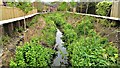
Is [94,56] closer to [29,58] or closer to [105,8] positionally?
[29,58]

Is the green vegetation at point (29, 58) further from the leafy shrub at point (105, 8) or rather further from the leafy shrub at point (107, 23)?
the leafy shrub at point (105, 8)

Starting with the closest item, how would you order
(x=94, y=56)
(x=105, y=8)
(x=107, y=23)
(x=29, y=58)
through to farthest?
(x=94, y=56)
(x=29, y=58)
(x=107, y=23)
(x=105, y=8)

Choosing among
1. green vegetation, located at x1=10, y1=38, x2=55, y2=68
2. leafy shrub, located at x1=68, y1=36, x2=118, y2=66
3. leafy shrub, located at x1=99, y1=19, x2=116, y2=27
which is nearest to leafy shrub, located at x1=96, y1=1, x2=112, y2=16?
leafy shrub, located at x1=99, y1=19, x2=116, y2=27

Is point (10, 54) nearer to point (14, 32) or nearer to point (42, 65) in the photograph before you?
point (42, 65)

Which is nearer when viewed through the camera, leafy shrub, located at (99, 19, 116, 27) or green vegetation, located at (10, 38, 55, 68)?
green vegetation, located at (10, 38, 55, 68)

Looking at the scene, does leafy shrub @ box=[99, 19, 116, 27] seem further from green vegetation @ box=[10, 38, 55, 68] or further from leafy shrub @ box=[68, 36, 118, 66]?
green vegetation @ box=[10, 38, 55, 68]

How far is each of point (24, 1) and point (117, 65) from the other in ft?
25.0

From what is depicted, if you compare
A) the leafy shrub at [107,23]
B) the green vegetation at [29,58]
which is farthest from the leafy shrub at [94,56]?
the leafy shrub at [107,23]

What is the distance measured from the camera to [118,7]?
42.3 ft

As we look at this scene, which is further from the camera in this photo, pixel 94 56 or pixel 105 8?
pixel 105 8

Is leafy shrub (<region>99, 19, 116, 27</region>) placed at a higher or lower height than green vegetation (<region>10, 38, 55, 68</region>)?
higher

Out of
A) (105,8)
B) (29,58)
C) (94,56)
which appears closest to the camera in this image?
(94,56)

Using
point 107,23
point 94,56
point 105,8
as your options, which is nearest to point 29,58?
point 94,56

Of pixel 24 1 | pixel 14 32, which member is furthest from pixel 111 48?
pixel 24 1
